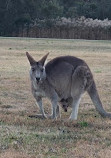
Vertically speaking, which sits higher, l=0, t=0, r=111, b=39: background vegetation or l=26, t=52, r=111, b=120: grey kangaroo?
l=26, t=52, r=111, b=120: grey kangaroo

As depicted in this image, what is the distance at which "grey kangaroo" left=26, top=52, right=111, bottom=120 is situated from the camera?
8352 mm

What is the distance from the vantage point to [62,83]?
8.50m

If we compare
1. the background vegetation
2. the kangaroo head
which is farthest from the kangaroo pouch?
the background vegetation

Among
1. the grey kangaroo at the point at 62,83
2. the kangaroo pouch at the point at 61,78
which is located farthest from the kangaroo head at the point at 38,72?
the kangaroo pouch at the point at 61,78

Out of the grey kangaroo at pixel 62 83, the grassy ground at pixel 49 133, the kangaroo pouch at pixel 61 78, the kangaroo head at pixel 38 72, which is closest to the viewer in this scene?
the grassy ground at pixel 49 133

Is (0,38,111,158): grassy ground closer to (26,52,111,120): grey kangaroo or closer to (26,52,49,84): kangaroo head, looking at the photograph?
(26,52,111,120): grey kangaroo

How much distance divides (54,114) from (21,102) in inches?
84.2

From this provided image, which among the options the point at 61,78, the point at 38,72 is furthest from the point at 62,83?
the point at 38,72

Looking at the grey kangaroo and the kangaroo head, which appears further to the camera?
the grey kangaroo

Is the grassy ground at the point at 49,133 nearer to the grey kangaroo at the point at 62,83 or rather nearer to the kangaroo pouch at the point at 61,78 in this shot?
the grey kangaroo at the point at 62,83

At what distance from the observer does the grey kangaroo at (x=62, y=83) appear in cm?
835

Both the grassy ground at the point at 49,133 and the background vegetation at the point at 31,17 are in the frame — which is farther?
the background vegetation at the point at 31,17

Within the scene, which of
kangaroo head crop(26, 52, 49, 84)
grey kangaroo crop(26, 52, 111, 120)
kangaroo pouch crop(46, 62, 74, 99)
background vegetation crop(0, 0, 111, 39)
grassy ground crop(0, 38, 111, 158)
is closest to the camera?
grassy ground crop(0, 38, 111, 158)

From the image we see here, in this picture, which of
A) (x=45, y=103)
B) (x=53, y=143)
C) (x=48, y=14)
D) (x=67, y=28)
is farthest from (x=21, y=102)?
(x=48, y=14)
